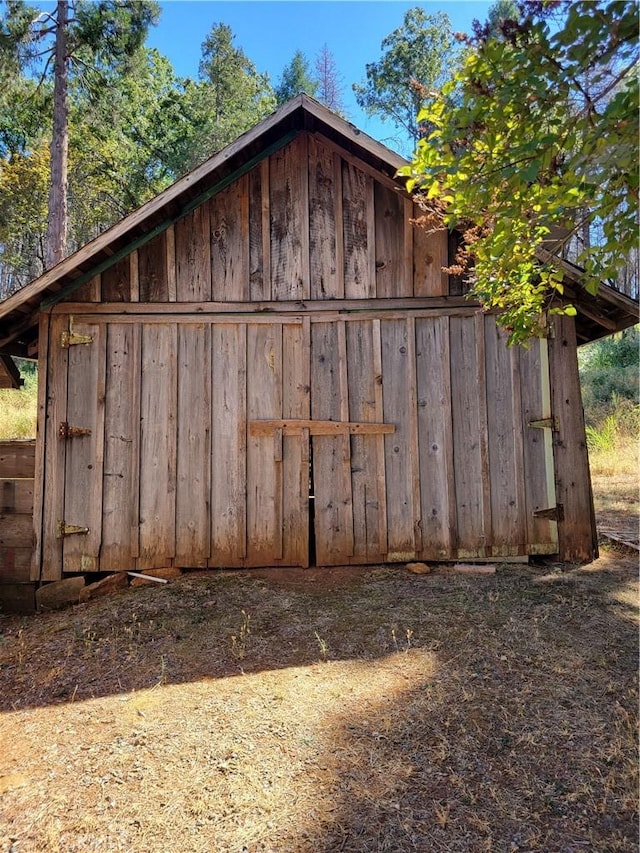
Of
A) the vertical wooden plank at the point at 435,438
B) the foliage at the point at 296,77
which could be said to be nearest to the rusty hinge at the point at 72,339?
the vertical wooden plank at the point at 435,438

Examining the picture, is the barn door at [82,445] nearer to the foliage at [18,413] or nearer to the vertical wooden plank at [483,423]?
the vertical wooden plank at [483,423]

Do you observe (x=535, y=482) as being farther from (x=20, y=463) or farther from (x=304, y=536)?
(x=20, y=463)

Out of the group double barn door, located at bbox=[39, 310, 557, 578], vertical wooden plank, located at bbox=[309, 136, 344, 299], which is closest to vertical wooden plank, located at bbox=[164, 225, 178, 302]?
double barn door, located at bbox=[39, 310, 557, 578]

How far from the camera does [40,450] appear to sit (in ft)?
17.1

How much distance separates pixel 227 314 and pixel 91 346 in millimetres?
1503

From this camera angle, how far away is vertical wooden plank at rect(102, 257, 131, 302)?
211 inches

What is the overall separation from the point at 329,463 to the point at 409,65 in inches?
993

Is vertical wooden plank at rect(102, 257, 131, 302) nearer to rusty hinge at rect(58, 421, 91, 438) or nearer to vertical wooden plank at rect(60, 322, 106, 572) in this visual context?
vertical wooden plank at rect(60, 322, 106, 572)

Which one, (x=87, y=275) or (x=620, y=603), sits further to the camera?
(x=87, y=275)

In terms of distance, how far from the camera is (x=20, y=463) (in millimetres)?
5332

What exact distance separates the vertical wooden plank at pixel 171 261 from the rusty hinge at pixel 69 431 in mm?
1676

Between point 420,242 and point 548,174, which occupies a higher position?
point 420,242

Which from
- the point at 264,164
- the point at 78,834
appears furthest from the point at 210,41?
the point at 78,834

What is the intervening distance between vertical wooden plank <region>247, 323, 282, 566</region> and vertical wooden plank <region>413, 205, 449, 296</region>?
5.35ft
